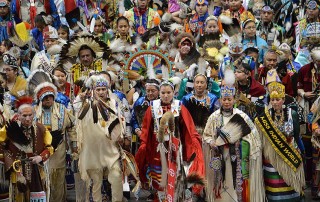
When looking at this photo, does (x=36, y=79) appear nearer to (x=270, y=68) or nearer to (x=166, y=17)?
(x=270, y=68)

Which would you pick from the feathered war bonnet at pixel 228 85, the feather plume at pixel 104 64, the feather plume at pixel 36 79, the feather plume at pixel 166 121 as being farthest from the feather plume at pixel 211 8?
the feather plume at pixel 166 121

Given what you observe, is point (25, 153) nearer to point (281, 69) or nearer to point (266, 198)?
point (266, 198)

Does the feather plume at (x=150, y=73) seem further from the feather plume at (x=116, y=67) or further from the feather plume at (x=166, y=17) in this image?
the feather plume at (x=166, y=17)

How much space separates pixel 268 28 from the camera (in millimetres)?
12453

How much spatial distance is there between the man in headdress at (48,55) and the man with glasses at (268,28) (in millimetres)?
2895

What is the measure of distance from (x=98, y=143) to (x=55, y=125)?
712 mm

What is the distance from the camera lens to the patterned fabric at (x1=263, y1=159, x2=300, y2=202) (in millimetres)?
9188

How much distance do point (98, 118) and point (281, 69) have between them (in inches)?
115

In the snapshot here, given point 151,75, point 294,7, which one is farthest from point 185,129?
Result: point 294,7

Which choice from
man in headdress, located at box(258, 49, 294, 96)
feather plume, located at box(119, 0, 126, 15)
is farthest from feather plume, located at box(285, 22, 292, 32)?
feather plume, located at box(119, 0, 126, 15)

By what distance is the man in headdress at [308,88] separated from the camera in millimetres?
10320

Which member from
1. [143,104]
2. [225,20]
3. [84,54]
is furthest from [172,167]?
[225,20]

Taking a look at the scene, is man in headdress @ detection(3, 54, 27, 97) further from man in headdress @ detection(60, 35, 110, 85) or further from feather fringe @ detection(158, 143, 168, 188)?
feather fringe @ detection(158, 143, 168, 188)

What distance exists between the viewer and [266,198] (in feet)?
30.2
